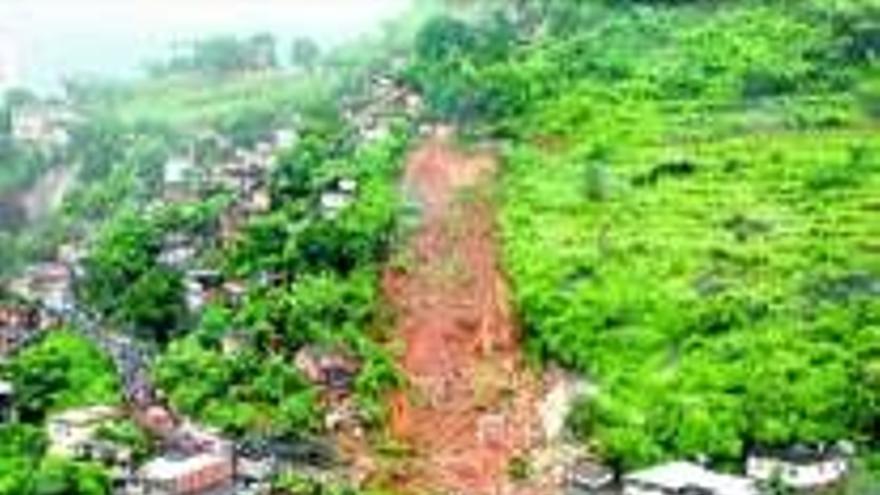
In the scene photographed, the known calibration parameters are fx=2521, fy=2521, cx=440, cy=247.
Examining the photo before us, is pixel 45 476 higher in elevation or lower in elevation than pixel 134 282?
lower

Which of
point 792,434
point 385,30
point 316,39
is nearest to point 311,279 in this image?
point 792,434

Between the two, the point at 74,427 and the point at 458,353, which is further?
the point at 458,353

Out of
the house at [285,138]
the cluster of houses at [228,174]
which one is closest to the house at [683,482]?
the cluster of houses at [228,174]

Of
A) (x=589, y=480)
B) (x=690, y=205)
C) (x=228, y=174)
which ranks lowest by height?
(x=589, y=480)

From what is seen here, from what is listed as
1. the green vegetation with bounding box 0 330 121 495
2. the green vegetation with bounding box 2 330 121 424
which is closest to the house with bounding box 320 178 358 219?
the green vegetation with bounding box 0 330 121 495

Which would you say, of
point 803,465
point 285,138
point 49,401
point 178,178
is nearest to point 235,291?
point 49,401

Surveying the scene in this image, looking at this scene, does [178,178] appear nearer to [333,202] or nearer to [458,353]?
[333,202]

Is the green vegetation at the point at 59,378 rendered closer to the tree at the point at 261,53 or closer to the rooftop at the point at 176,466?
the rooftop at the point at 176,466
